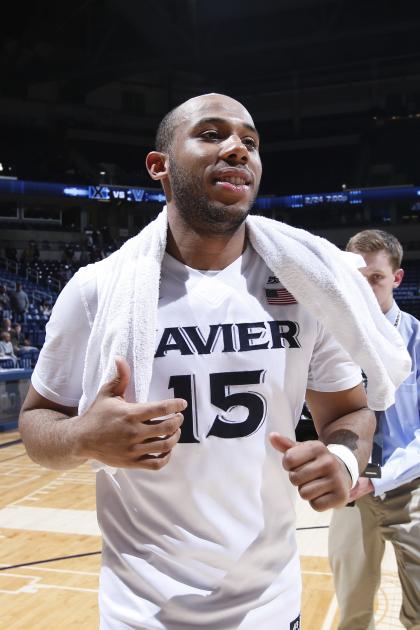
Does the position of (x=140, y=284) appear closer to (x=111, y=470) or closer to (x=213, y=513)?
(x=111, y=470)

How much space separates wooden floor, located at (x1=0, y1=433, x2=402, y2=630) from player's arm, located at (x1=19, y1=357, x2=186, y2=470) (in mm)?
2639

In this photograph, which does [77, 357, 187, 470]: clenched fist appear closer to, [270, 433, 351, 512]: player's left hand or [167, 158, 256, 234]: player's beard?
[270, 433, 351, 512]: player's left hand

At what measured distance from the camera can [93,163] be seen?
2398cm

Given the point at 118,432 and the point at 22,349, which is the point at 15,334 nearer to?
the point at 22,349

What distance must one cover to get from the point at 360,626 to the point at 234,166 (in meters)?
2.18

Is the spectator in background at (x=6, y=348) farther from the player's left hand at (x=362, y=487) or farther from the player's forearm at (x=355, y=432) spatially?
the player's forearm at (x=355, y=432)

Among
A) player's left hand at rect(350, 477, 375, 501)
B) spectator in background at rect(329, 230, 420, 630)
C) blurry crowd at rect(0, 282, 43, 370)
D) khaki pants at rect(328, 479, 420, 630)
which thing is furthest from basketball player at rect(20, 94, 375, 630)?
blurry crowd at rect(0, 282, 43, 370)

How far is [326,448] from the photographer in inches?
53.1

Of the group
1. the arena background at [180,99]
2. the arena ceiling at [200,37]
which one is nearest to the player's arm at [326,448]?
the arena background at [180,99]

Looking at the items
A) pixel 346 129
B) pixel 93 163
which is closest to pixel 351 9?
pixel 346 129

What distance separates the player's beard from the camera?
1535 millimetres

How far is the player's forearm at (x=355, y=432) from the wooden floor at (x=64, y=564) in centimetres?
235

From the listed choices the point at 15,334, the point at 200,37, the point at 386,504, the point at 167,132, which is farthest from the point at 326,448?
the point at 200,37

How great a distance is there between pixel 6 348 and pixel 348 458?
10.4 metres
